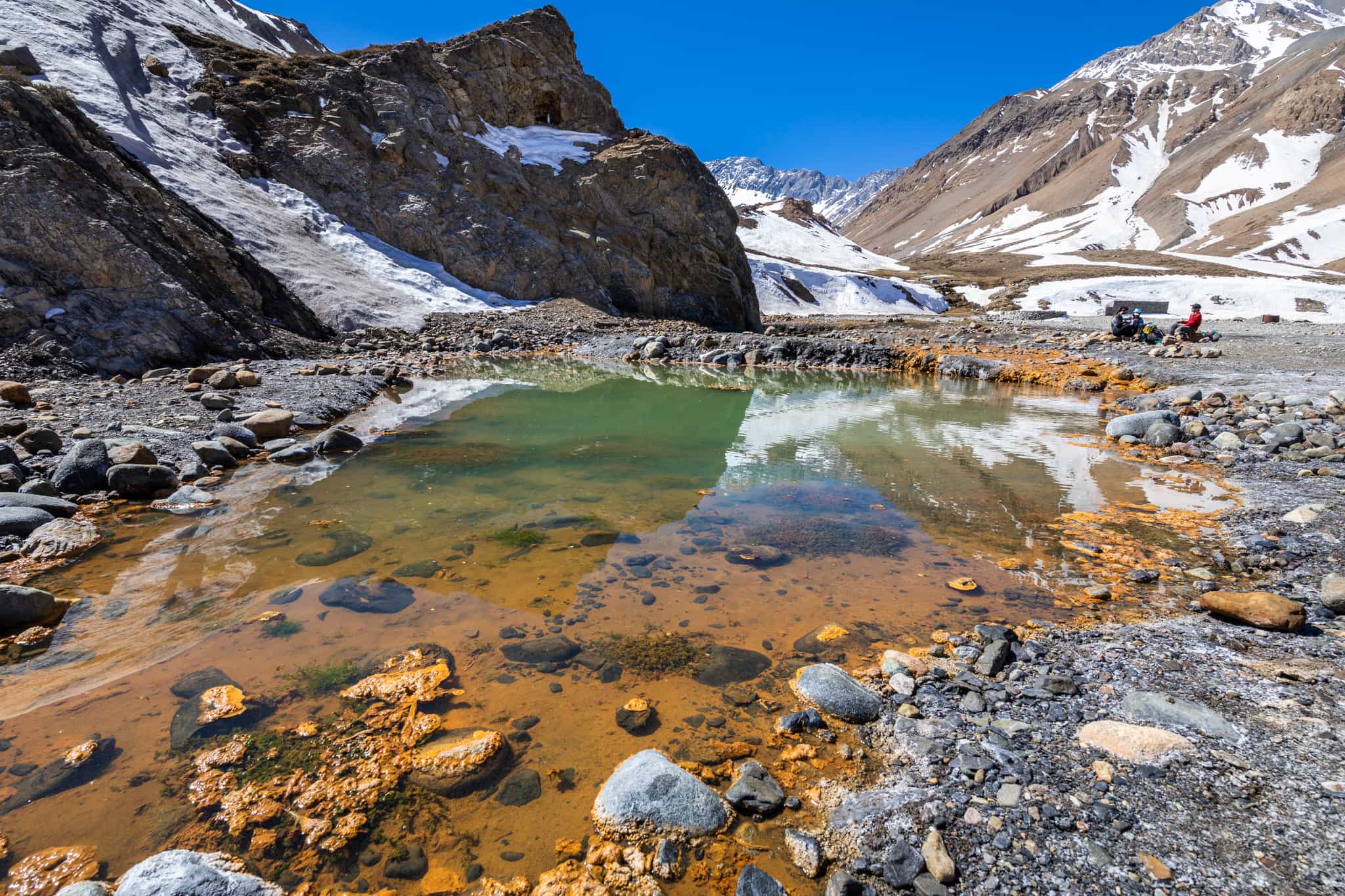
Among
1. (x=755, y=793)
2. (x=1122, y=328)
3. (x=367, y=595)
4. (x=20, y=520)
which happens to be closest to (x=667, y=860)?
(x=755, y=793)

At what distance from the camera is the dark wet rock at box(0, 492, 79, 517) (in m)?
5.34

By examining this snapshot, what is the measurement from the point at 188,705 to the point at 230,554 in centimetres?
245

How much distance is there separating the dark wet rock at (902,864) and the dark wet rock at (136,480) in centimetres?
817

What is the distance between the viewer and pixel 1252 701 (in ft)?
10.1

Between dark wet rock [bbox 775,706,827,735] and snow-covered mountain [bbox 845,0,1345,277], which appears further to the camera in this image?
snow-covered mountain [bbox 845,0,1345,277]

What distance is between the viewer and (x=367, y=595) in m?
4.62

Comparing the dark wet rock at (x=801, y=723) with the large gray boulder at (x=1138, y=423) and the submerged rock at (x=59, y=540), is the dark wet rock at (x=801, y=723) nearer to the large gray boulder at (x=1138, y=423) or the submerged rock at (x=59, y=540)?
the submerged rock at (x=59, y=540)

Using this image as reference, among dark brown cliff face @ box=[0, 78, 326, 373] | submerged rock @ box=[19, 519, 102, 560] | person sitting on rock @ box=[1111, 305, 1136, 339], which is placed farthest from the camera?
person sitting on rock @ box=[1111, 305, 1136, 339]

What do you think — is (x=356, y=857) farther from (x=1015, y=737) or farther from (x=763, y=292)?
(x=763, y=292)

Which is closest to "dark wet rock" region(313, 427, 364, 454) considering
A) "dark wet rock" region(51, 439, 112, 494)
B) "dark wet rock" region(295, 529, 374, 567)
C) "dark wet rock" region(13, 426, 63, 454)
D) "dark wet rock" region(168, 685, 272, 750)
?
"dark wet rock" region(51, 439, 112, 494)

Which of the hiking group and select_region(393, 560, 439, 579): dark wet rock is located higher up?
the hiking group

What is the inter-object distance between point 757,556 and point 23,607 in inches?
220

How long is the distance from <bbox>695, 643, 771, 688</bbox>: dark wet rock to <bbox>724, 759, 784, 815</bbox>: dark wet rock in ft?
2.72

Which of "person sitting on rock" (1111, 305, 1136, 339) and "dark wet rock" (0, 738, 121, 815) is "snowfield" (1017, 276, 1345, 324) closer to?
"person sitting on rock" (1111, 305, 1136, 339)
